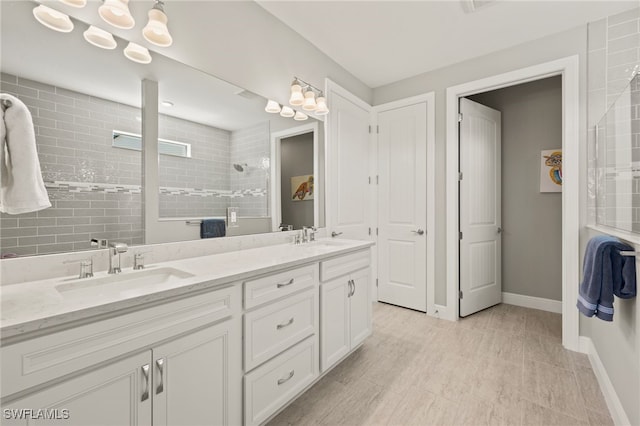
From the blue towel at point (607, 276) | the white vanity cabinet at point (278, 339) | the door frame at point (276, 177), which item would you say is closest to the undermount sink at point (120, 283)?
the white vanity cabinet at point (278, 339)

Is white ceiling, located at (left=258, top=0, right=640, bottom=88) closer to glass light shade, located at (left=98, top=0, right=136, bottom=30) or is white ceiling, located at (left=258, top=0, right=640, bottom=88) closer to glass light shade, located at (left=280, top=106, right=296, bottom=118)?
glass light shade, located at (left=280, top=106, right=296, bottom=118)

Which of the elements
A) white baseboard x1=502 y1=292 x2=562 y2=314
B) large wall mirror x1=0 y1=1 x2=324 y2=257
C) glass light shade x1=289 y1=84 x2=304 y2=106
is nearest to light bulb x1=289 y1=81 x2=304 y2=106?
glass light shade x1=289 y1=84 x2=304 y2=106

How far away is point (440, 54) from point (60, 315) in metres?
3.31

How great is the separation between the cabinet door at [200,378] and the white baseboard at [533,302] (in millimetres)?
3448

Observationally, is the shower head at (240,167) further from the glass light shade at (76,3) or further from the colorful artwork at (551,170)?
the colorful artwork at (551,170)

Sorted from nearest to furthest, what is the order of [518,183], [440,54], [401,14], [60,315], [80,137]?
[60,315] → [80,137] → [401,14] → [440,54] → [518,183]

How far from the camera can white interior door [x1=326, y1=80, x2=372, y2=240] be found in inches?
110

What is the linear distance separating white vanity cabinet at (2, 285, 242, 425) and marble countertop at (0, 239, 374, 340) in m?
0.05

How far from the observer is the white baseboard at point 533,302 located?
125 inches

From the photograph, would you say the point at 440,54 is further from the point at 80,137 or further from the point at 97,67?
the point at 80,137

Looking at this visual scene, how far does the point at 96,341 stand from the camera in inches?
34.1

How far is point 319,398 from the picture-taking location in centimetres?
175

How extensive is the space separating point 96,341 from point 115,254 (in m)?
0.54

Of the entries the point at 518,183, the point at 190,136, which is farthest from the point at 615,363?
the point at 190,136
